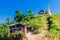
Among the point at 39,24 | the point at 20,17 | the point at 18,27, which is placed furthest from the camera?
the point at 20,17

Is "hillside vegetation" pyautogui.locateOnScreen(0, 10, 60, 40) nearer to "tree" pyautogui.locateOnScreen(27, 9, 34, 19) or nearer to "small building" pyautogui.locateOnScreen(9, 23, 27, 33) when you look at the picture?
"tree" pyautogui.locateOnScreen(27, 9, 34, 19)

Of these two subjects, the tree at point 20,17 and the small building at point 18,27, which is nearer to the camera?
the small building at point 18,27

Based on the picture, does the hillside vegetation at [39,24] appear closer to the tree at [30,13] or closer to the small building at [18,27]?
the tree at [30,13]

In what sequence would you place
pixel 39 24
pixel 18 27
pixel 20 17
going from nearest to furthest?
pixel 18 27, pixel 39 24, pixel 20 17

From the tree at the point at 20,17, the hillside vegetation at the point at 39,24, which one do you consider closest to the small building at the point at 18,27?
the hillside vegetation at the point at 39,24

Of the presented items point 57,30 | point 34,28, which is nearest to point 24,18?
point 34,28

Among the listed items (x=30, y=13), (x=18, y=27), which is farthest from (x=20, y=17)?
(x=18, y=27)

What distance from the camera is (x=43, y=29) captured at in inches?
1171

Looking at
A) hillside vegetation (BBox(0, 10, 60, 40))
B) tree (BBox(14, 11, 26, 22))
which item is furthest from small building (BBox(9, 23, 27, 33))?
tree (BBox(14, 11, 26, 22))

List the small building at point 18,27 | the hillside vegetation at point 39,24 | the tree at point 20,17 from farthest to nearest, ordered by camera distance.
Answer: the tree at point 20,17
the small building at point 18,27
the hillside vegetation at point 39,24

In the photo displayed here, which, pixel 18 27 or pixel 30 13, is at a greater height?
pixel 30 13

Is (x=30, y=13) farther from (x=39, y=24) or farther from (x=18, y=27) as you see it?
(x=18, y=27)

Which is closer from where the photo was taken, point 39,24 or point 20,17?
point 39,24

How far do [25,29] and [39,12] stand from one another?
11.9m
